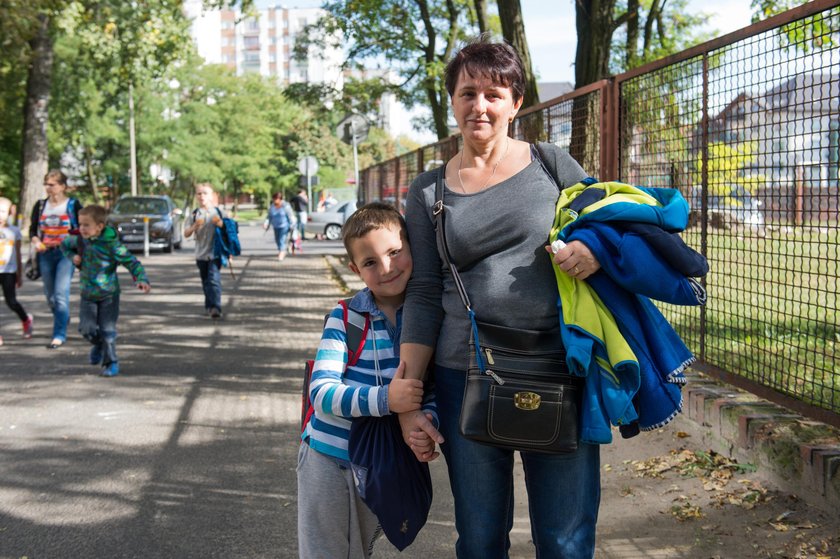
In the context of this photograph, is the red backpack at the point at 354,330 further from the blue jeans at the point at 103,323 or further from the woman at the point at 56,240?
the woman at the point at 56,240

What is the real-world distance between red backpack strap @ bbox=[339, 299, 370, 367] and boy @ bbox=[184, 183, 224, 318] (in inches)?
386

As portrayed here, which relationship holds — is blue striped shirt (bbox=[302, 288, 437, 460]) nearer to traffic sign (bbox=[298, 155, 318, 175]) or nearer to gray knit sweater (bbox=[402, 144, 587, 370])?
gray knit sweater (bbox=[402, 144, 587, 370])

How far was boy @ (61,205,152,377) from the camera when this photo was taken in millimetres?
8812

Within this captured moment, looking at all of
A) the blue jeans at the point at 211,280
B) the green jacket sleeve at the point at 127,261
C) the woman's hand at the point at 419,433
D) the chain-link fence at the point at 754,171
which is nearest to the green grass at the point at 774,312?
the chain-link fence at the point at 754,171

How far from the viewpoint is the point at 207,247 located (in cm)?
1273

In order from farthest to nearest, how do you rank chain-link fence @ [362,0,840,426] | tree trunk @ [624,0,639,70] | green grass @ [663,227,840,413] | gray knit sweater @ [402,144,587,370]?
tree trunk @ [624,0,639,70] < green grass @ [663,227,840,413] < chain-link fence @ [362,0,840,426] < gray knit sweater @ [402,144,587,370]

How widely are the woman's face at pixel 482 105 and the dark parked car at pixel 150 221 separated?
25.8 m

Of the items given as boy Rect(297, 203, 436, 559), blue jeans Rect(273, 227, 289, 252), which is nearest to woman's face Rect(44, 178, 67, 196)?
boy Rect(297, 203, 436, 559)

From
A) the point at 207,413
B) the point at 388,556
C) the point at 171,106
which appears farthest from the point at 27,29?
the point at 171,106

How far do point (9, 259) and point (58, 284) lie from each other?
2.12 ft

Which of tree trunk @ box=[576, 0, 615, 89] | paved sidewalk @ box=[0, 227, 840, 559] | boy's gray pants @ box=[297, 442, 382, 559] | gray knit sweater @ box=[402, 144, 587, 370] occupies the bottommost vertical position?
paved sidewalk @ box=[0, 227, 840, 559]

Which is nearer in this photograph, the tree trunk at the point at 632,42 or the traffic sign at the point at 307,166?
the tree trunk at the point at 632,42

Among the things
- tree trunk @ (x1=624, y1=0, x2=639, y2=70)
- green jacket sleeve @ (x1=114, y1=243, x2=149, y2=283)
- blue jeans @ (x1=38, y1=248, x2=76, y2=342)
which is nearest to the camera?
green jacket sleeve @ (x1=114, y1=243, x2=149, y2=283)

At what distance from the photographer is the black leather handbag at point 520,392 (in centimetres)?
265
